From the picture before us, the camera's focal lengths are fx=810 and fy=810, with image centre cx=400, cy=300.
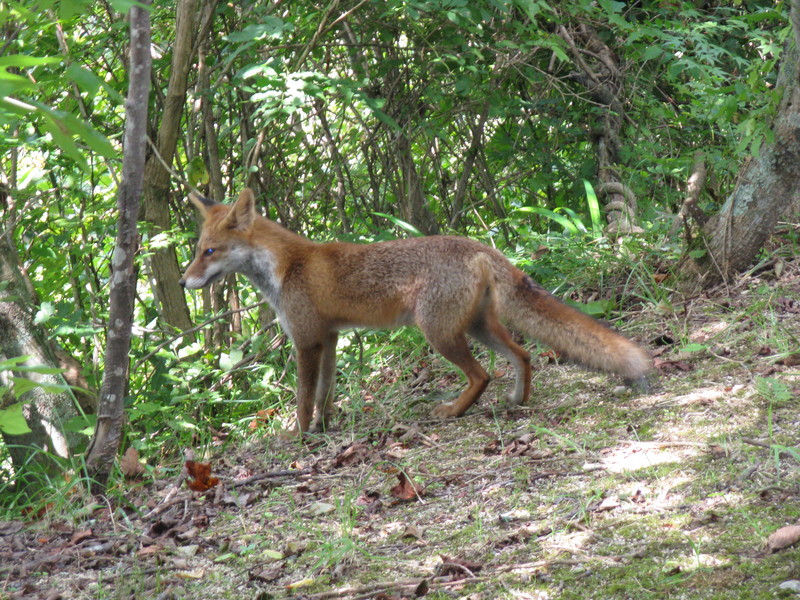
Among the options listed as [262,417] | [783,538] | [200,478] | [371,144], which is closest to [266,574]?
[200,478]

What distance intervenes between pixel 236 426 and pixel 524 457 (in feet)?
10.5

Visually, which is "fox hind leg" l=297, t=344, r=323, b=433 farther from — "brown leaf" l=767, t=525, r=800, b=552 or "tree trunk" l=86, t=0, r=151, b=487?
"brown leaf" l=767, t=525, r=800, b=552

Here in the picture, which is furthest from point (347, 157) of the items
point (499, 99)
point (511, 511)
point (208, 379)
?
point (511, 511)

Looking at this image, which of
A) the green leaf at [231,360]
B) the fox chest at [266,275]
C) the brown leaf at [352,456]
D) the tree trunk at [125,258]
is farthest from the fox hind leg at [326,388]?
the tree trunk at [125,258]

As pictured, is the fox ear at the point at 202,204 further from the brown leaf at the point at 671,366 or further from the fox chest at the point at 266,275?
the brown leaf at the point at 671,366

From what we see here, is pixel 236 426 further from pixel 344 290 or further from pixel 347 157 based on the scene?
pixel 347 157

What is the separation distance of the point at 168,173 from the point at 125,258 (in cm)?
344

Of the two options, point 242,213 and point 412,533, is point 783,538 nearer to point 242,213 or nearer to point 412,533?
point 412,533

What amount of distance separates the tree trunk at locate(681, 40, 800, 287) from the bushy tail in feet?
5.38

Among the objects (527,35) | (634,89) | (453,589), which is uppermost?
(527,35)

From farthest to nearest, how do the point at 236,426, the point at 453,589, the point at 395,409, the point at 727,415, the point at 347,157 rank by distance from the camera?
the point at 347,157 < the point at 236,426 < the point at 395,409 < the point at 727,415 < the point at 453,589

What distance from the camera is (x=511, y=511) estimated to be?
3.71 m

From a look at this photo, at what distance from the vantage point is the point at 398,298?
567 cm

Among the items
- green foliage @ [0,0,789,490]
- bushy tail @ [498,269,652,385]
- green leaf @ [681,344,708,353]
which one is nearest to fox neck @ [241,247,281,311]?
green foliage @ [0,0,789,490]
